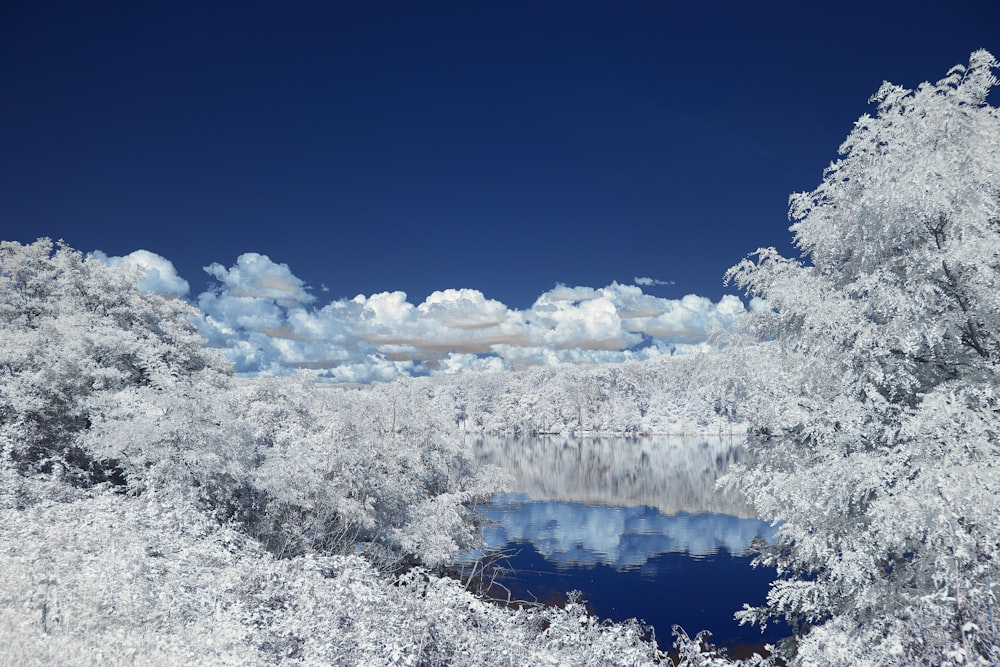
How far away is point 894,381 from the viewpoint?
35.5 feet

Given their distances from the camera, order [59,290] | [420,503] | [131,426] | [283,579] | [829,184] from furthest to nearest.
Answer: [420,503] → [59,290] → [131,426] → [829,184] → [283,579]

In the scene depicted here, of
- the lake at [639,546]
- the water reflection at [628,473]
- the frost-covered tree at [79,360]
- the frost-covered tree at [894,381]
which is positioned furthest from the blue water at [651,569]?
the frost-covered tree at [79,360]

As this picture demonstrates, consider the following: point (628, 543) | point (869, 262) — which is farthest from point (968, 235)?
point (628, 543)

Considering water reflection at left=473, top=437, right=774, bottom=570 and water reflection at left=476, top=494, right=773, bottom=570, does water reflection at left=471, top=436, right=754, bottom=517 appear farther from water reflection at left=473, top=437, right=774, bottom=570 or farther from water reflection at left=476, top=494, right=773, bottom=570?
water reflection at left=476, top=494, right=773, bottom=570

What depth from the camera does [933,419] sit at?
9.29 m

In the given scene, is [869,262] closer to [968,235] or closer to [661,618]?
[968,235]

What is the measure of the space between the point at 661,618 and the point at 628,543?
43.0 feet

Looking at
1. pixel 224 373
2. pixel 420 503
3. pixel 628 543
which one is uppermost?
pixel 224 373

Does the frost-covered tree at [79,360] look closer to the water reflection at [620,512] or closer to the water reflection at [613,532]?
the water reflection at [620,512]

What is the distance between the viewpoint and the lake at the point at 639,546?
2588 cm

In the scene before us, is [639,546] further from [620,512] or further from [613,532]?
[620,512]

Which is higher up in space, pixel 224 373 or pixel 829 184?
pixel 829 184

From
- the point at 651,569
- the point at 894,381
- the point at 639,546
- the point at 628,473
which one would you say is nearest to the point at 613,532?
the point at 639,546

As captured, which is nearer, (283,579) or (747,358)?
(283,579)
